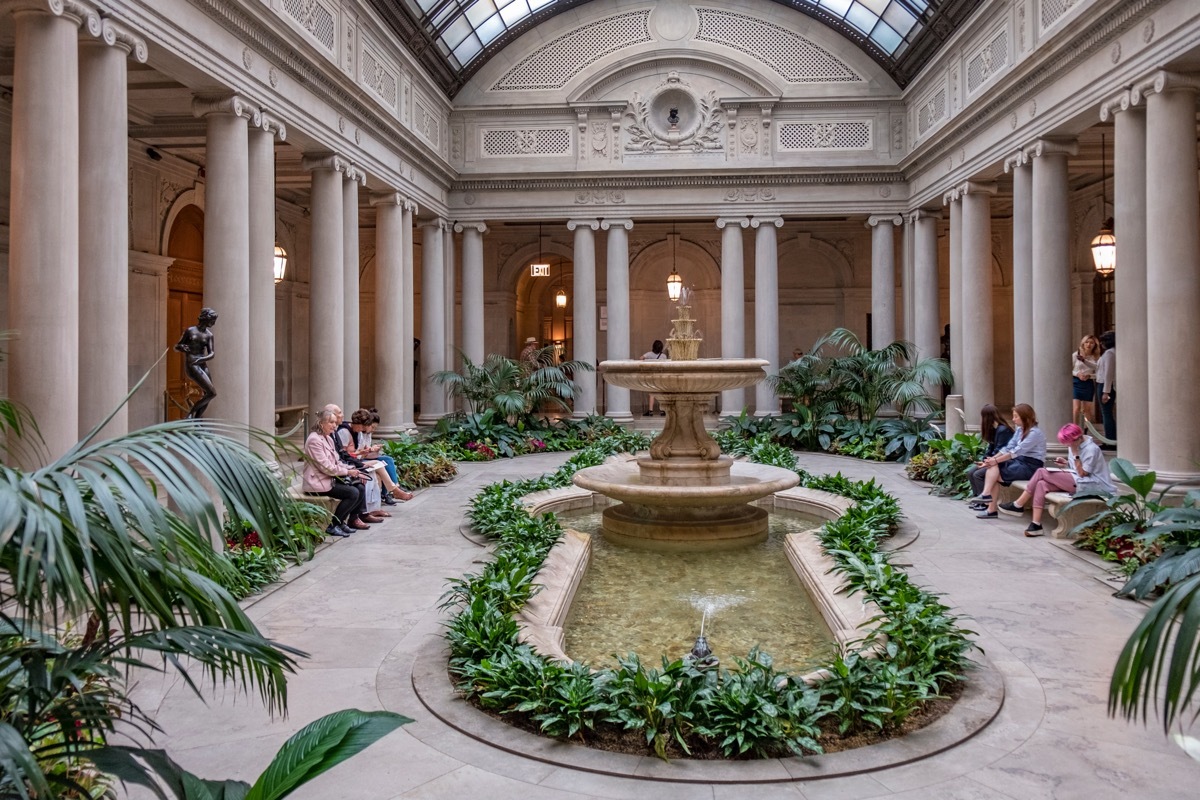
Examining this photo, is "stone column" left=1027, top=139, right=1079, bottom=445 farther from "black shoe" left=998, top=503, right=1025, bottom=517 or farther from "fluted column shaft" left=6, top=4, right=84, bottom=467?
"fluted column shaft" left=6, top=4, right=84, bottom=467

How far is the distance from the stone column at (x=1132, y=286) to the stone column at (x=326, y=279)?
11433 mm

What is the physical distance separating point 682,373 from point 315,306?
7369mm

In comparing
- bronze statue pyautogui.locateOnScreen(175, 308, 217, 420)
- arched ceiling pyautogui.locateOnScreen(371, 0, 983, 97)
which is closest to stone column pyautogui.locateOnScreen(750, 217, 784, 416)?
arched ceiling pyautogui.locateOnScreen(371, 0, 983, 97)

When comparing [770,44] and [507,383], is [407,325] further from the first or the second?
[770,44]

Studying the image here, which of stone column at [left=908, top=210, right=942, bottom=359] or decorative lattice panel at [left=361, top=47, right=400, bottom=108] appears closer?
decorative lattice panel at [left=361, top=47, right=400, bottom=108]

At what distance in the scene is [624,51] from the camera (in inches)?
811

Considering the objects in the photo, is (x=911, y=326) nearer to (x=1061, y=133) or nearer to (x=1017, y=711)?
(x=1061, y=133)

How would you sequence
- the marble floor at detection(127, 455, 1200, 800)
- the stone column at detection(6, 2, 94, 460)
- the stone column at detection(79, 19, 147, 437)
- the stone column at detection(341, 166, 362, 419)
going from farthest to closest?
the stone column at detection(341, 166, 362, 419), the stone column at detection(79, 19, 147, 437), the stone column at detection(6, 2, 94, 460), the marble floor at detection(127, 455, 1200, 800)

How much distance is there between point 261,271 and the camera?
460 inches

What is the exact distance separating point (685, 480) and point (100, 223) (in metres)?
6.74

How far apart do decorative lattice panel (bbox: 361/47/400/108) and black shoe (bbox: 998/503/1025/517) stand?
12.3m

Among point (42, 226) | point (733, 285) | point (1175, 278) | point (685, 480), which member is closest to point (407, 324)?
point (733, 285)

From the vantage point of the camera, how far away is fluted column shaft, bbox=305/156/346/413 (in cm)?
1383

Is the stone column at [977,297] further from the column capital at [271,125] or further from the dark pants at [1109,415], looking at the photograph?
the column capital at [271,125]
